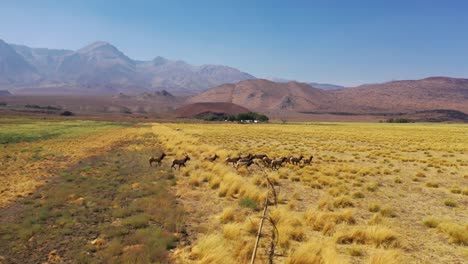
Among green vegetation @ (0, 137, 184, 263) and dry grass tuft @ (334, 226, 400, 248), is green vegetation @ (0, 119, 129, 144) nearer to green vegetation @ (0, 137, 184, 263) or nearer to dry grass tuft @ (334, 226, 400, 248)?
green vegetation @ (0, 137, 184, 263)

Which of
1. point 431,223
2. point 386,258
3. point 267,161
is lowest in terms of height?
point 431,223

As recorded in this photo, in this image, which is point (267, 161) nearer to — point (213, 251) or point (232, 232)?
point (232, 232)

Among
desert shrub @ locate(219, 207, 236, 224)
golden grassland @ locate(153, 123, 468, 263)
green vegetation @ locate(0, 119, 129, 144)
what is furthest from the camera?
green vegetation @ locate(0, 119, 129, 144)

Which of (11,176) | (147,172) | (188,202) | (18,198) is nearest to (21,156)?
(11,176)

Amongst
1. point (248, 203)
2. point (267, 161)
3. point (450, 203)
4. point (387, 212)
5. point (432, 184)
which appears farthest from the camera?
point (267, 161)

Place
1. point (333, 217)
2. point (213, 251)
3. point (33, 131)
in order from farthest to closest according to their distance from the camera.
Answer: point (33, 131), point (333, 217), point (213, 251)

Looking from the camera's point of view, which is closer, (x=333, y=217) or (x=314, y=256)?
(x=314, y=256)

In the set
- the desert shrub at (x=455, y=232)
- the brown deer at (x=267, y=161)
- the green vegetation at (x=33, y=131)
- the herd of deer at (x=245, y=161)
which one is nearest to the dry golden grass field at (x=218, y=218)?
the desert shrub at (x=455, y=232)

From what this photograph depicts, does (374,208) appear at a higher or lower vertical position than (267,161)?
lower

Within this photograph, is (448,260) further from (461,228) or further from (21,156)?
(21,156)

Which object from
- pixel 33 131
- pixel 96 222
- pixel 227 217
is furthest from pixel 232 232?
pixel 33 131

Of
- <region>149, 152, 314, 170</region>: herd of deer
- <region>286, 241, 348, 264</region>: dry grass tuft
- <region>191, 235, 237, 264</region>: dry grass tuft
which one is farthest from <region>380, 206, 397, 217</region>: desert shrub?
<region>149, 152, 314, 170</region>: herd of deer

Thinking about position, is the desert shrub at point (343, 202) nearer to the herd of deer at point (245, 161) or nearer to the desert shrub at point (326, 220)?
the desert shrub at point (326, 220)
